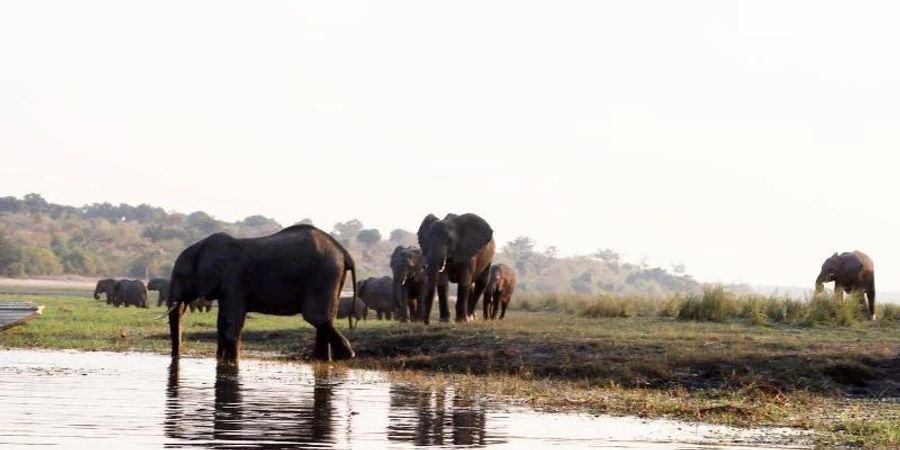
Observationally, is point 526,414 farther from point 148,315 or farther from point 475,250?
point 148,315

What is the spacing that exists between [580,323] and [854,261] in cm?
1029

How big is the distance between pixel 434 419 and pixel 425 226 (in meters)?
18.2

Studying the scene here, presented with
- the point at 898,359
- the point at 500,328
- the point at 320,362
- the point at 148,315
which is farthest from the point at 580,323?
the point at 148,315

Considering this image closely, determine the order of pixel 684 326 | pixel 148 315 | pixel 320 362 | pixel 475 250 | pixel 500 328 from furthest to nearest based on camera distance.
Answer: pixel 148 315 < pixel 475 250 < pixel 684 326 < pixel 500 328 < pixel 320 362

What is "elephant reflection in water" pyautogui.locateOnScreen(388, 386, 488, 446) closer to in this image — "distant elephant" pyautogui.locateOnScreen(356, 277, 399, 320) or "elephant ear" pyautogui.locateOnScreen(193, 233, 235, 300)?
"elephant ear" pyautogui.locateOnScreen(193, 233, 235, 300)

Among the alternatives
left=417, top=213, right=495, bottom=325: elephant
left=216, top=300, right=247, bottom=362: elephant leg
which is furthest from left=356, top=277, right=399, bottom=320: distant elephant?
left=216, top=300, right=247, bottom=362: elephant leg

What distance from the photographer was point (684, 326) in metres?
30.4

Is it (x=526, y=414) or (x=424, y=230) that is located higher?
(x=424, y=230)

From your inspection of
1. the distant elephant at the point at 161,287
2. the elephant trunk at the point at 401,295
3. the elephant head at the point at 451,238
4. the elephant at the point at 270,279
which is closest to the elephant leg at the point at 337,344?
the elephant at the point at 270,279

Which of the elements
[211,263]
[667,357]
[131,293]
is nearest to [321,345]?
[211,263]

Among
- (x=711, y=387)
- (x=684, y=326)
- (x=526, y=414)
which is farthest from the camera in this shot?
(x=684, y=326)

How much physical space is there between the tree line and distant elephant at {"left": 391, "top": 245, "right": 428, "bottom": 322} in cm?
6969

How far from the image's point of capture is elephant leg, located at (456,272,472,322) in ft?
110

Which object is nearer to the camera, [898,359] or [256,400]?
[256,400]
